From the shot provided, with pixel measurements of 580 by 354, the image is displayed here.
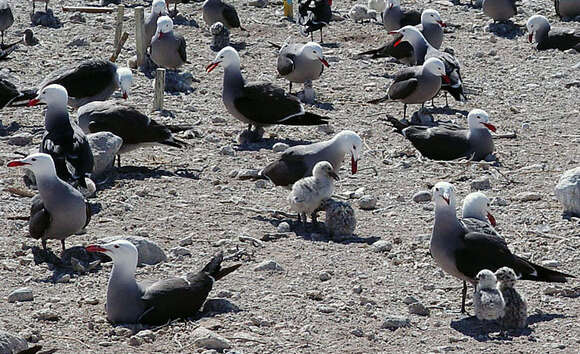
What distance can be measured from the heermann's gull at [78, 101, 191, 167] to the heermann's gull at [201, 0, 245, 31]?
21.2 ft

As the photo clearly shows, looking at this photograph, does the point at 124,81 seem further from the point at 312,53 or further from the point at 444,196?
the point at 444,196

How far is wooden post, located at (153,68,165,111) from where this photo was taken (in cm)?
1452

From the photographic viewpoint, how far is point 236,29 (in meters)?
19.6

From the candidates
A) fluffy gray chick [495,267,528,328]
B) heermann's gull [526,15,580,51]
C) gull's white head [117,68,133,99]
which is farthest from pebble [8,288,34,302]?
heermann's gull [526,15,580,51]

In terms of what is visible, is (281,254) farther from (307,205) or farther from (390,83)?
(390,83)

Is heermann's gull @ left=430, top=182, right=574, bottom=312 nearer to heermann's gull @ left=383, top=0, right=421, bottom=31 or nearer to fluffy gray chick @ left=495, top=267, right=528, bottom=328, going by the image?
fluffy gray chick @ left=495, top=267, right=528, bottom=328

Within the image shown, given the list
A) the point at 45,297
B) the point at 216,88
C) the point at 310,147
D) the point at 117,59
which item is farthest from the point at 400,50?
the point at 45,297

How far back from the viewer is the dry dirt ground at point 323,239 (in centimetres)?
802

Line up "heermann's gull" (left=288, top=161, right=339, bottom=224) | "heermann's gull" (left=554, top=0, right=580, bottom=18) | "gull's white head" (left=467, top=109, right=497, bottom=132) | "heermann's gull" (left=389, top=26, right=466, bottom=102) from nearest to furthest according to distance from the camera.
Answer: "heermann's gull" (left=288, top=161, right=339, bottom=224) → "gull's white head" (left=467, top=109, right=497, bottom=132) → "heermann's gull" (left=389, top=26, right=466, bottom=102) → "heermann's gull" (left=554, top=0, right=580, bottom=18)

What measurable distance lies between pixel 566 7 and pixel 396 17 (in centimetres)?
330

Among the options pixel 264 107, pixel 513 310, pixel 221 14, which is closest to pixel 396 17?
pixel 221 14

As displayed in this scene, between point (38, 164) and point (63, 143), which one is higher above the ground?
point (38, 164)

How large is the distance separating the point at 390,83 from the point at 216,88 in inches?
97.3

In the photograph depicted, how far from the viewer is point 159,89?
14602mm
